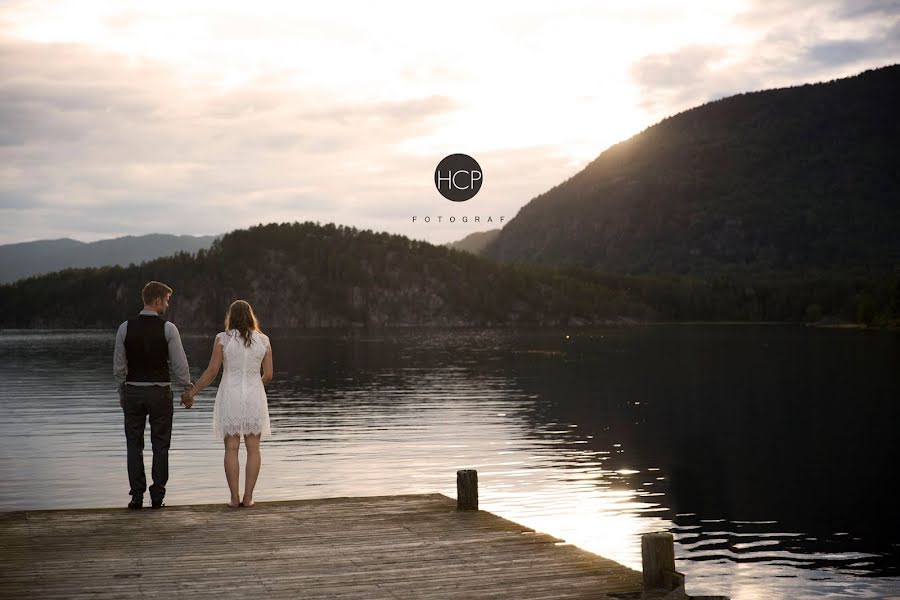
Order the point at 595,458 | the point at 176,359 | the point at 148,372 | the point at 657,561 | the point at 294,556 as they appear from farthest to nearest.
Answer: the point at 595,458
the point at 148,372
the point at 176,359
the point at 294,556
the point at 657,561

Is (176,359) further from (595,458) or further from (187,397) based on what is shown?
(595,458)

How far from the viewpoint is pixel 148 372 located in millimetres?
15172

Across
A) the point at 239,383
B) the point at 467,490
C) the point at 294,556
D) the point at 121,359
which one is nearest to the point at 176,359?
the point at 121,359

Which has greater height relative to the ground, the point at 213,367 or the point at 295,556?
the point at 213,367

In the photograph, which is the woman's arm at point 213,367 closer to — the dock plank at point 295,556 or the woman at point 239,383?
the woman at point 239,383

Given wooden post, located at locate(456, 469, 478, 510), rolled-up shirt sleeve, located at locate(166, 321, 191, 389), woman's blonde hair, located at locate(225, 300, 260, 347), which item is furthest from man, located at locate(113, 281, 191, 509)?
wooden post, located at locate(456, 469, 478, 510)

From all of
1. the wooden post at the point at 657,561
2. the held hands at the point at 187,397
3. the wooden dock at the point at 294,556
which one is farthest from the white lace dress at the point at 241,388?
the wooden post at the point at 657,561

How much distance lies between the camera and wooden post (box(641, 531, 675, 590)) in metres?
10.7

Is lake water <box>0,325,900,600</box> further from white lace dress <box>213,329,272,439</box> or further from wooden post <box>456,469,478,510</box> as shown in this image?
white lace dress <box>213,329,272,439</box>

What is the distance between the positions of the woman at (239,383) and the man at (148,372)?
490 millimetres

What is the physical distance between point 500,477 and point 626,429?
17327mm

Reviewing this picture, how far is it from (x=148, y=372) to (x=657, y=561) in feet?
26.5

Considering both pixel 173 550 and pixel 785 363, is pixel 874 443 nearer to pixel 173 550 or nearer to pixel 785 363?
pixel 173 550

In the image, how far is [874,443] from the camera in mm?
42062
